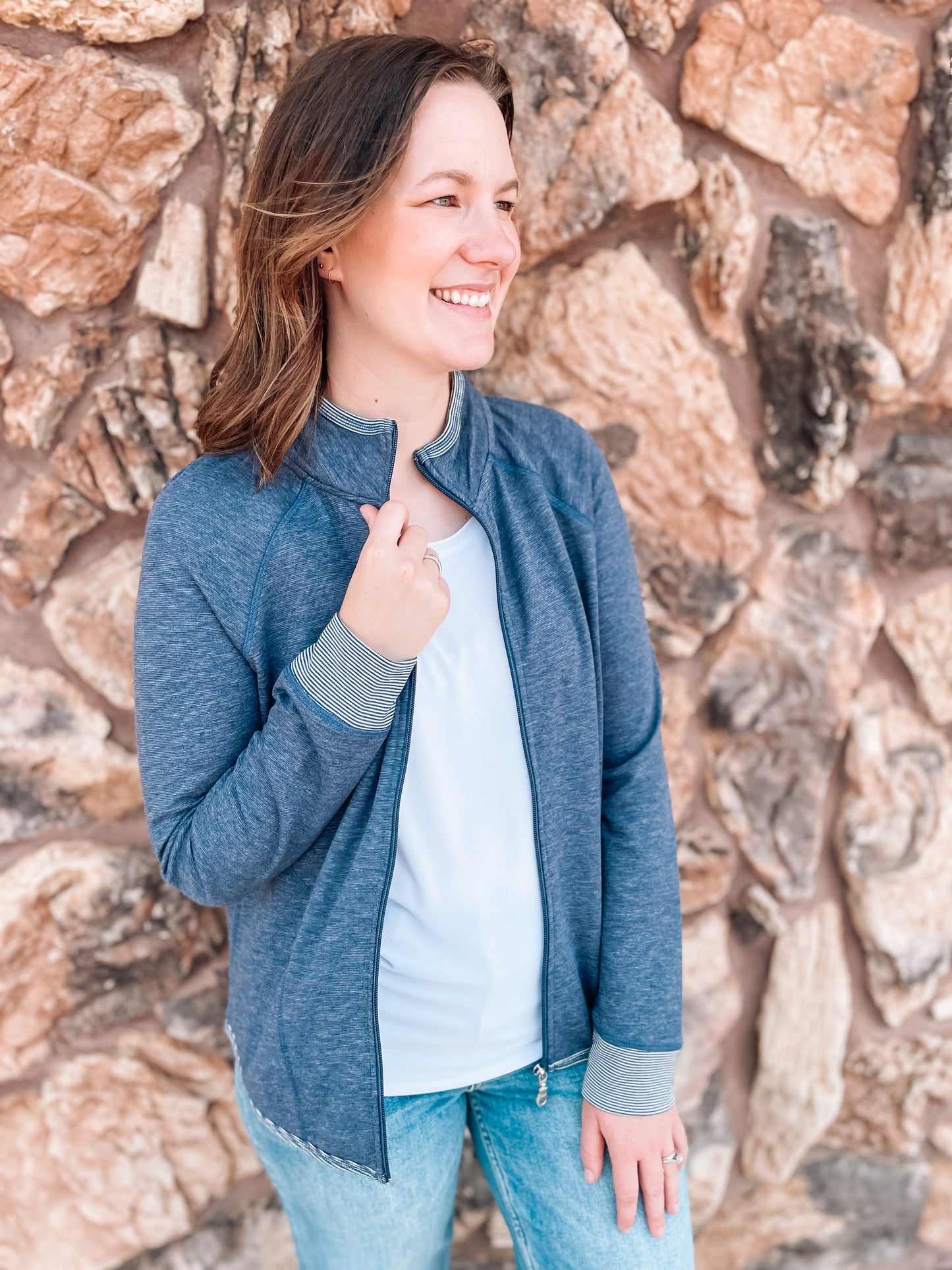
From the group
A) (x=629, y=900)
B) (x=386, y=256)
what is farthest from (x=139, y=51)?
(x=629, y=900)

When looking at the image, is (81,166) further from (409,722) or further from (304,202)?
(409,722)

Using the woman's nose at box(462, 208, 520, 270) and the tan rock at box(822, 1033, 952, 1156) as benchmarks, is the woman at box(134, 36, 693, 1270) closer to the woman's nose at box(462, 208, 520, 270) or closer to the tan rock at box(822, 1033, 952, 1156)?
the woman's nose at box(462, 208, 520, 270)

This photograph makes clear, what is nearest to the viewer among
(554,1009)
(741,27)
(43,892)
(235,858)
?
(235,858)

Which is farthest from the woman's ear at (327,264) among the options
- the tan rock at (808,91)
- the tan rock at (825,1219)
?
the tan rock at (825,1219)

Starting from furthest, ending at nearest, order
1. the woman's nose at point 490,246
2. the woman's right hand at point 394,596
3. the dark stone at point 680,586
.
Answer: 1. the dark stone at point 680,586
2. the woman's nose at point 490,246
3. the woman's right hand at point 394,596

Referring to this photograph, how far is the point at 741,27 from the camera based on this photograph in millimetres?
1359

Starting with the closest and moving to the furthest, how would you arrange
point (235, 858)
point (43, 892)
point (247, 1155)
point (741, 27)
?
1. point (235, 858)
2. point (741, 27)
3. point (43, 892)
4. point (247, 1155)

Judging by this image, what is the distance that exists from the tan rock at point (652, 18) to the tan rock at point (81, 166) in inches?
24.2

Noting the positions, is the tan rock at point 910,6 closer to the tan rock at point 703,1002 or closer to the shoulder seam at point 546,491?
the shoulder seam at point 546,491

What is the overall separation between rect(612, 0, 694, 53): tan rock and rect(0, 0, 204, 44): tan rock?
1.91ft

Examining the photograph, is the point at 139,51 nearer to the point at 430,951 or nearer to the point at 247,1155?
the point at 430,951

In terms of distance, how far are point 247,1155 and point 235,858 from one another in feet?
3.07

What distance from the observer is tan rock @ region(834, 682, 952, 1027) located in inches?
66.6

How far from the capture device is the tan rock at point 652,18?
1356 millimetres
